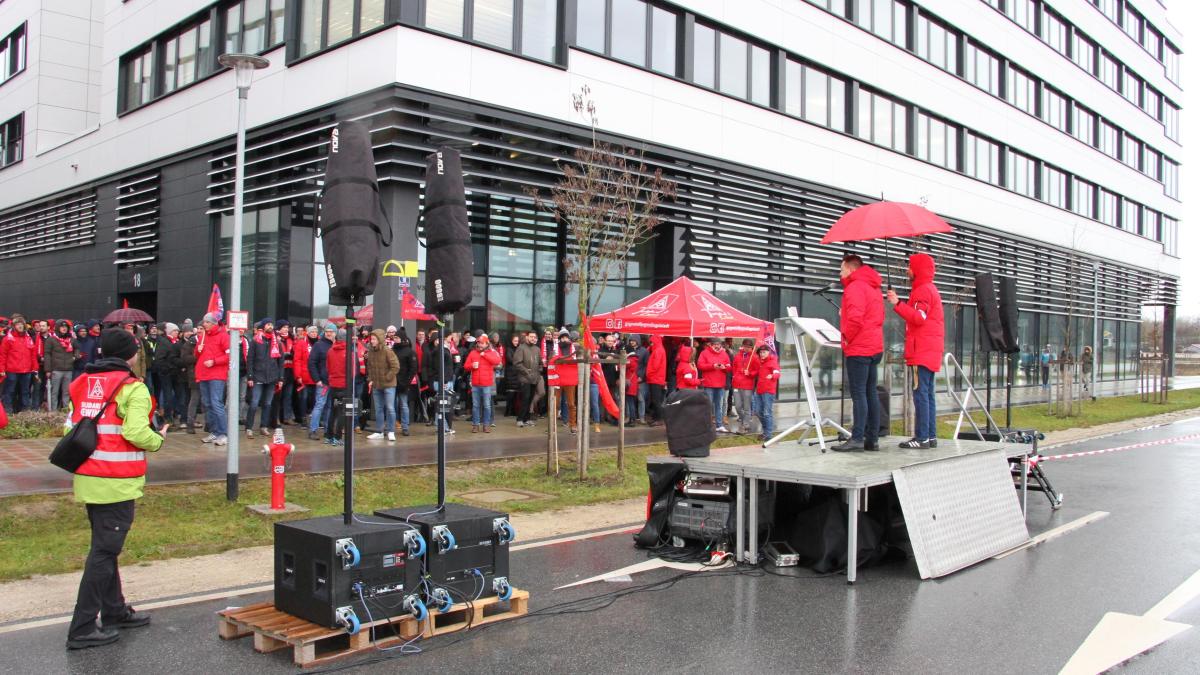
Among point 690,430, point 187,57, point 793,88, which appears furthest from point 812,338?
point 187,57

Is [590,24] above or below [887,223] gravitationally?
above

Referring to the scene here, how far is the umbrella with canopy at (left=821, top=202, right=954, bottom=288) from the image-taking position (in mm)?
9414

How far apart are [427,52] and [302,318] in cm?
633

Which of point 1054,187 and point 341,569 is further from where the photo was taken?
point 1054,187

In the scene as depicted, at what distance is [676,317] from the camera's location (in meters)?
16.7

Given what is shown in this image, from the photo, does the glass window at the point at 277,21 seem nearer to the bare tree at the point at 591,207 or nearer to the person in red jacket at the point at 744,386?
the bare tree at the point at 591,207

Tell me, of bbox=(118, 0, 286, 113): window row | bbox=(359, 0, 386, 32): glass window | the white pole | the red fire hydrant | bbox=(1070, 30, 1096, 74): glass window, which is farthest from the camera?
bbox=(1070, 30, 1096, 74): glass window

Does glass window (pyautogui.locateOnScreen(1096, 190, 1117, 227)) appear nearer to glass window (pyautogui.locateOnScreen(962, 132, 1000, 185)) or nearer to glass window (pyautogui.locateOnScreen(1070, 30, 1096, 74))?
glass window (pyautogui.locateOnScreen(1070, 30, 1096, 74))

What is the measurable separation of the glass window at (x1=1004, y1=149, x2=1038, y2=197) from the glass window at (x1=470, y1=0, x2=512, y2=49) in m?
25.1

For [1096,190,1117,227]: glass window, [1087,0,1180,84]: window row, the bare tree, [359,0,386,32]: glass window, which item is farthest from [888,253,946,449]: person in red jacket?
[1087,0,1180,84]: window row

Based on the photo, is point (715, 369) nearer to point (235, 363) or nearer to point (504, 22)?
point (504, 22)

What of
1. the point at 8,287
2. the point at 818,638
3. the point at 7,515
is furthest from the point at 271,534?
the point at 8,287

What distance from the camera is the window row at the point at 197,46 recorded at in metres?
20.7

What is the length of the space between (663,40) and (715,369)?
337 inches
